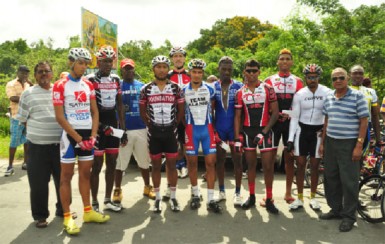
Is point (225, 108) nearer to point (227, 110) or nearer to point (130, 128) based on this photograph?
point (227, 110)

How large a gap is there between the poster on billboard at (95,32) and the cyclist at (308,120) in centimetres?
622

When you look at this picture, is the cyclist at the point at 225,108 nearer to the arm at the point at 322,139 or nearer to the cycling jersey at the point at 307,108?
the cycling jersey at the point at 307,108

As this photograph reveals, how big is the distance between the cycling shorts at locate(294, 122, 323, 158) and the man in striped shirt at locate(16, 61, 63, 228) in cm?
343

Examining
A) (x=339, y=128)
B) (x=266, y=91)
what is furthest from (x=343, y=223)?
(x=266, y=91)

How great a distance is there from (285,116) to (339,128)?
3.26 ft

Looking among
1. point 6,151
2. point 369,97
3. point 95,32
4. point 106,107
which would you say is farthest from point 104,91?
point 95,32

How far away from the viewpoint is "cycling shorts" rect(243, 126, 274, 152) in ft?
18.2

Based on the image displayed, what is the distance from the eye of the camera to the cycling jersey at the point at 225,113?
582 centimetres

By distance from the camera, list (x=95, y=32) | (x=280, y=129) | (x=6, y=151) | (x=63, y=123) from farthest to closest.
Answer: (x=95, y=32)
(x=6, y=151)
(x=280, y=129)
(x=63, y=123)

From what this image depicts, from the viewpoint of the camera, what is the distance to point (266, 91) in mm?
5559

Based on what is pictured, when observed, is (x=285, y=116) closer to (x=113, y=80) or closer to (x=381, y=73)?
(x=113, y=80)

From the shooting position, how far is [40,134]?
4.89 metres

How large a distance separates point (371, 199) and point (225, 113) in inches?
102

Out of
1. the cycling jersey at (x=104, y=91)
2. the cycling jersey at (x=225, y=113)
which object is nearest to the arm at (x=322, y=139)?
the cycling jersey at (x=225, y=113)
